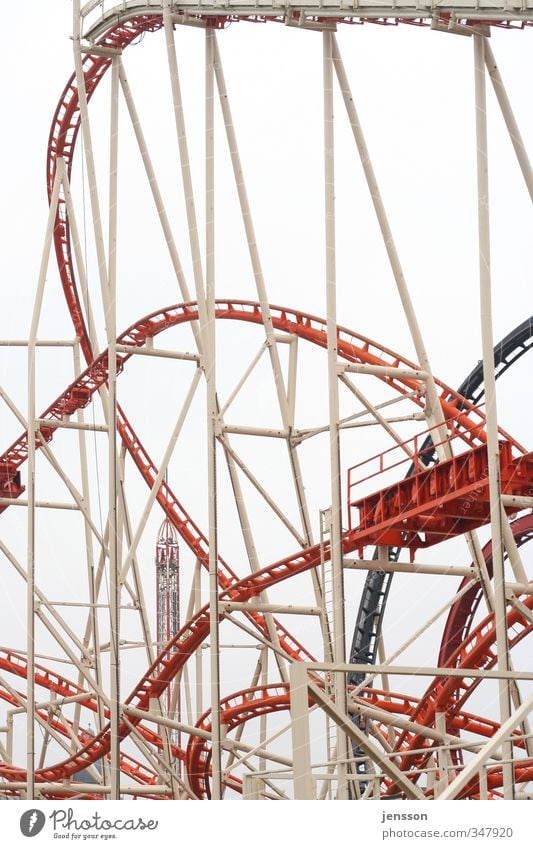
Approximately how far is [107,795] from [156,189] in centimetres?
729

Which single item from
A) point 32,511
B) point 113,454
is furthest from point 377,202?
point 32,511

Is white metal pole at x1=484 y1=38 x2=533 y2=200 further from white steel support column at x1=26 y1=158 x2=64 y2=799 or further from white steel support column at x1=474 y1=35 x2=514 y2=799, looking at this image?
white steel support column at x1=26 y1=158 x2=64 y2=799

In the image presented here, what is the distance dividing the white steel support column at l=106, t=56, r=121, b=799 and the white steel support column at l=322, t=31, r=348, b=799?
319 cm

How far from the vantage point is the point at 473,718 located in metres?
15.9

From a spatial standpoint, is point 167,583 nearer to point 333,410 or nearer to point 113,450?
point 113,450

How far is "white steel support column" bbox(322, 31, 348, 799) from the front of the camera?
1353 centimetres

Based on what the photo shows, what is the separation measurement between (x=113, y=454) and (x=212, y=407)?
1.81 m

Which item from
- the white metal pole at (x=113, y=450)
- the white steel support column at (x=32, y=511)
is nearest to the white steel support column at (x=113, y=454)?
the white metal pole at (x=113, y=450)

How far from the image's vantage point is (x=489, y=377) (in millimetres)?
12305

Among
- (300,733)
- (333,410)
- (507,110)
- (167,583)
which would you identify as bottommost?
(300,733)

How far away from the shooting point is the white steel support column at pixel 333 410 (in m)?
13.5

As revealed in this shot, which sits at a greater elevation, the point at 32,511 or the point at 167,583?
the point at 167,583
